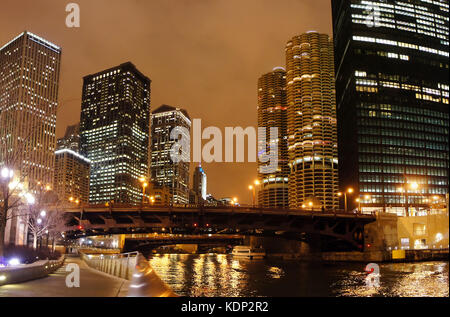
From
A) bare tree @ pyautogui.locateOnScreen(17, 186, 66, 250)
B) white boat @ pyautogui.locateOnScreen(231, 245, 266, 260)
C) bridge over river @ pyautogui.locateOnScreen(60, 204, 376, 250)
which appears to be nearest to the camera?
bare tree @ pyautogui.locateOnScreen(17, 186, 66, 250)

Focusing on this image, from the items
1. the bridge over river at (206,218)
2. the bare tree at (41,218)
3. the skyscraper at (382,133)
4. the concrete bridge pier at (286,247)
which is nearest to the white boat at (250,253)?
the concrete bridge pier at (286,247)

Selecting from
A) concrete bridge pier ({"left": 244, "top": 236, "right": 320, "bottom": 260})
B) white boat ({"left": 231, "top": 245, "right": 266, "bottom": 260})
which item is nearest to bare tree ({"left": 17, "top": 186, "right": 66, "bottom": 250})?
concrete bridge pier ({"left": 244, "top": 236, "right": 320, "bottom": 260})

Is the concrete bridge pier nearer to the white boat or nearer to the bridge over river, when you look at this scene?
the white boat

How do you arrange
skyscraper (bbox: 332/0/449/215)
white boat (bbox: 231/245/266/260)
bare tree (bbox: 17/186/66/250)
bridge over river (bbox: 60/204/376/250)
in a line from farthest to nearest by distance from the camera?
skyscraper (bbox: 332/0/449/215)
white boat (bbox: 231/245/266/260)
bridge over river (bbox: 60/204/376/250)
bare tree (bbox: 17/186/66/250)

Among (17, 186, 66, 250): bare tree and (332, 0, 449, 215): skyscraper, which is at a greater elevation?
(332, 0, 449, 215): skyscraper

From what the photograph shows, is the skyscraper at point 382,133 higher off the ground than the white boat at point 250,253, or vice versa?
the skyscraper at point 382,133

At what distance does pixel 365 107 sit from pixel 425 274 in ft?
486

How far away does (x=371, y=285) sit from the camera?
44.4 metres

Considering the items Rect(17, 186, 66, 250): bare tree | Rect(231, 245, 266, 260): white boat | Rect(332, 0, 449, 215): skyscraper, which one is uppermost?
Rect(332, 0, 449, 215): skyscraper

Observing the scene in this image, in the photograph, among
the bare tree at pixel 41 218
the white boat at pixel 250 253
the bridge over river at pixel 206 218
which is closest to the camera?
the bare tree at pixel 41 218

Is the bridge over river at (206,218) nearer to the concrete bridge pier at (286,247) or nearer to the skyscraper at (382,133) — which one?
the concrete bridge pier at (286,247)

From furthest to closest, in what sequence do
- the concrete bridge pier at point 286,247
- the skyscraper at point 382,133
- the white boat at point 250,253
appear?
the skyscraper at point 382,133 → the white boat at point 250,253 → the concrete bridge pier at point 286,247
